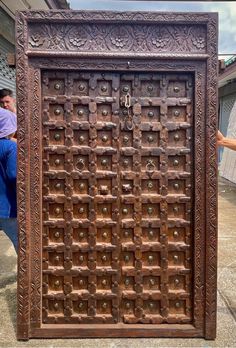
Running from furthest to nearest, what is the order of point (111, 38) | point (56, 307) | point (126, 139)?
point (56, 307)
point (126, 139)
point (111, 38)

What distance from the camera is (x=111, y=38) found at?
104 inches


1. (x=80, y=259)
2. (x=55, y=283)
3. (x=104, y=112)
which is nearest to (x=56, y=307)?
(x=55, y=283)

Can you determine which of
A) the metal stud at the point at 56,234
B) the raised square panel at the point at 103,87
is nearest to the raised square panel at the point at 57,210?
the metal stud at the point at 56,234

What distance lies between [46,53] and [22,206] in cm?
111

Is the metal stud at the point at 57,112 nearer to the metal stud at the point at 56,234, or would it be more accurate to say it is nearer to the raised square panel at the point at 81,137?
the raised square panel at the point at 81,137

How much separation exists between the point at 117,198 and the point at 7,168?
1.04 meters

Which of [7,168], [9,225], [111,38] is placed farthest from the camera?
[9,225]

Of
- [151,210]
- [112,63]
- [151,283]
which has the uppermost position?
[112,63]

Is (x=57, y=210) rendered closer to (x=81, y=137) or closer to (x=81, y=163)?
(x=81, y=163)

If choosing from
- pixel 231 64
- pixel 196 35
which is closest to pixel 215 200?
pixel 196 35

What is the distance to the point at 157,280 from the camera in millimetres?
2855

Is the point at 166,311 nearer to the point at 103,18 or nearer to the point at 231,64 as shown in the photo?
the point at 103,18

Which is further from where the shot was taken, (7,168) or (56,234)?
(7,168)

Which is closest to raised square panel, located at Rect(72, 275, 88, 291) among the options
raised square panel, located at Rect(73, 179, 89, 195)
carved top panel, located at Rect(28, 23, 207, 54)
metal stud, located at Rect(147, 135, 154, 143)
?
raised square panel, located at Rect(73, 179, 89, 195)
